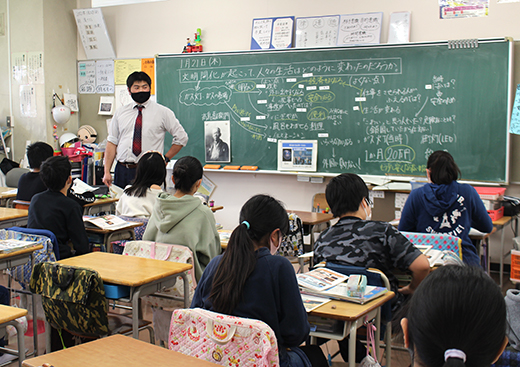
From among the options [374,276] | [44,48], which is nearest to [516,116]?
[374,276]

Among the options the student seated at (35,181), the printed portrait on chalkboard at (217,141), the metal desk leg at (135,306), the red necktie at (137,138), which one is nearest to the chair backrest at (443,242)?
the metal desk leg at (135,306)

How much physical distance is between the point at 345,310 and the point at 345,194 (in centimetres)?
65

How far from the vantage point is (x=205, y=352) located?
1558 mm

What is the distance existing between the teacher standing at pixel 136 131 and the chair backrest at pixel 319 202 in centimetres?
180

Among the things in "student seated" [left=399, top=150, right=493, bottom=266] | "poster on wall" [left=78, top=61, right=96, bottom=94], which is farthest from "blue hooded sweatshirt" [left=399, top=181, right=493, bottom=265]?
"poster on wall" [left=78, top=61, right=96, bottom=94]

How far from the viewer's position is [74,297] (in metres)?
2.12

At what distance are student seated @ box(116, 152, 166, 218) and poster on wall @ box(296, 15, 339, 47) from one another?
2827mm

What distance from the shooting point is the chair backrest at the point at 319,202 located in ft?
18.7

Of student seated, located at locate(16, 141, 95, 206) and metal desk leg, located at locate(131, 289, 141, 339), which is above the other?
student seated, located at locate(16, 141, 95, 206)

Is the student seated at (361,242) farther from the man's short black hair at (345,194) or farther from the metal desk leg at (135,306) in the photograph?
the metal desk leg at (135,306)

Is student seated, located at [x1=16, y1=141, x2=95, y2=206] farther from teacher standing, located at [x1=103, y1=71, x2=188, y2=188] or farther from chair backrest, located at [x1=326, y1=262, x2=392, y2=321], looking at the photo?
chair backrest, located at [x1=326, y1=262, x2=392, y2=321]

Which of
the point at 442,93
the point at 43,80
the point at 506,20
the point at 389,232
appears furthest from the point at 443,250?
the point at 43,80

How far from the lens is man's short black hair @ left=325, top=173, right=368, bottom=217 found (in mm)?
2371

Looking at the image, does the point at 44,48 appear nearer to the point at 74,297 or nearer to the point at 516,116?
the point at 74,297
